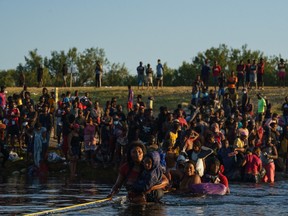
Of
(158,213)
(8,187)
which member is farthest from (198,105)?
(158,213)

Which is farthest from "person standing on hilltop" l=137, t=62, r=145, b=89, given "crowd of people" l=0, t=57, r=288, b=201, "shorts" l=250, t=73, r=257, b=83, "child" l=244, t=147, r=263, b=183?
Result: "child" l=244, t=147, r=263, b=183

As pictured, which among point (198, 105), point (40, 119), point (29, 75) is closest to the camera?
point (40, 119)

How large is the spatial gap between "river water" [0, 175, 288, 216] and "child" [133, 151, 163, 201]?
1.53 ft

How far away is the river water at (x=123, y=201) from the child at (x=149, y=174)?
1.53 ft

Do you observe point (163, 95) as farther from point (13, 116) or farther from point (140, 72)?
point (13, 116)

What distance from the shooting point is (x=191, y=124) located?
29.7 metres

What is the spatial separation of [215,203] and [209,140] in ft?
23.9

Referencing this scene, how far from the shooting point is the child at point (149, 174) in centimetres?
1728

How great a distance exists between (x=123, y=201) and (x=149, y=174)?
2.06 metres

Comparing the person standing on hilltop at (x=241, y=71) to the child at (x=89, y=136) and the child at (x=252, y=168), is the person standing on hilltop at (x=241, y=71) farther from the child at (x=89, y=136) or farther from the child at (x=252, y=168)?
the child at (x=252, y=168)

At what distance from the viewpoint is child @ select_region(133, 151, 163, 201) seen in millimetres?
17281

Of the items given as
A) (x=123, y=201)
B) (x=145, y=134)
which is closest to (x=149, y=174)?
(x=123, y=201)

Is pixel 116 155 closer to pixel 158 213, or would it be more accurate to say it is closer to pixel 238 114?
pixel 238 114

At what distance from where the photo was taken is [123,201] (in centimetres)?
1930
